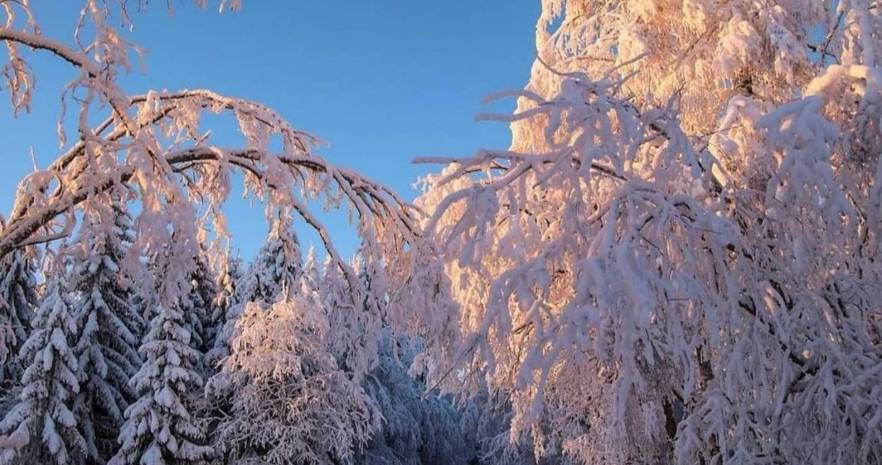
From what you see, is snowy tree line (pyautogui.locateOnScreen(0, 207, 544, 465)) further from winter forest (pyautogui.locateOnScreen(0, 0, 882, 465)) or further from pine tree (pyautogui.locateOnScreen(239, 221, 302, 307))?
winter forest (pyautogui.locateOnScreen(0, 0, 882, 465))

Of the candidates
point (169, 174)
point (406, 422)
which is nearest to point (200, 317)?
point (406, 422)

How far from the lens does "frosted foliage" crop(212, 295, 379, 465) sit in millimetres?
15305

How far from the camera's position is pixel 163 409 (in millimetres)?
15992

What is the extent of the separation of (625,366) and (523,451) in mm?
20530

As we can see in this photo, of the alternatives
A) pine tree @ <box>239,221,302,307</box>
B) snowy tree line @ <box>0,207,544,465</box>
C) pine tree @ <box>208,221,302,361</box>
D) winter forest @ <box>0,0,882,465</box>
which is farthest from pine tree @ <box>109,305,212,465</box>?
winter forest @ <box>0,0,882,465</box>

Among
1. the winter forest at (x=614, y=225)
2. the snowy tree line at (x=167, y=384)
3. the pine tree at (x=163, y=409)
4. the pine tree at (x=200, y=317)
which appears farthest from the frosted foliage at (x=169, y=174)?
the pine tree at (x=200, y=317)

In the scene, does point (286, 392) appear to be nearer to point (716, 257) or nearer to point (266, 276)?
point (266, 276)

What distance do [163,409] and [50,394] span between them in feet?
7.44

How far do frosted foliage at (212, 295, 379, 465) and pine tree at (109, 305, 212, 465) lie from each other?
2.36ft

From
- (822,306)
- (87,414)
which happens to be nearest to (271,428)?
(87,414)

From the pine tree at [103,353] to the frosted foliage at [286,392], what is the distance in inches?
102

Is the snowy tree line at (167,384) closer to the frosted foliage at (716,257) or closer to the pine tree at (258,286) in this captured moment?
the pine tree at (258,286)

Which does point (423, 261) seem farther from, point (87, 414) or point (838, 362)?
point (87, 414)

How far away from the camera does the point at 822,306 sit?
3506mm
